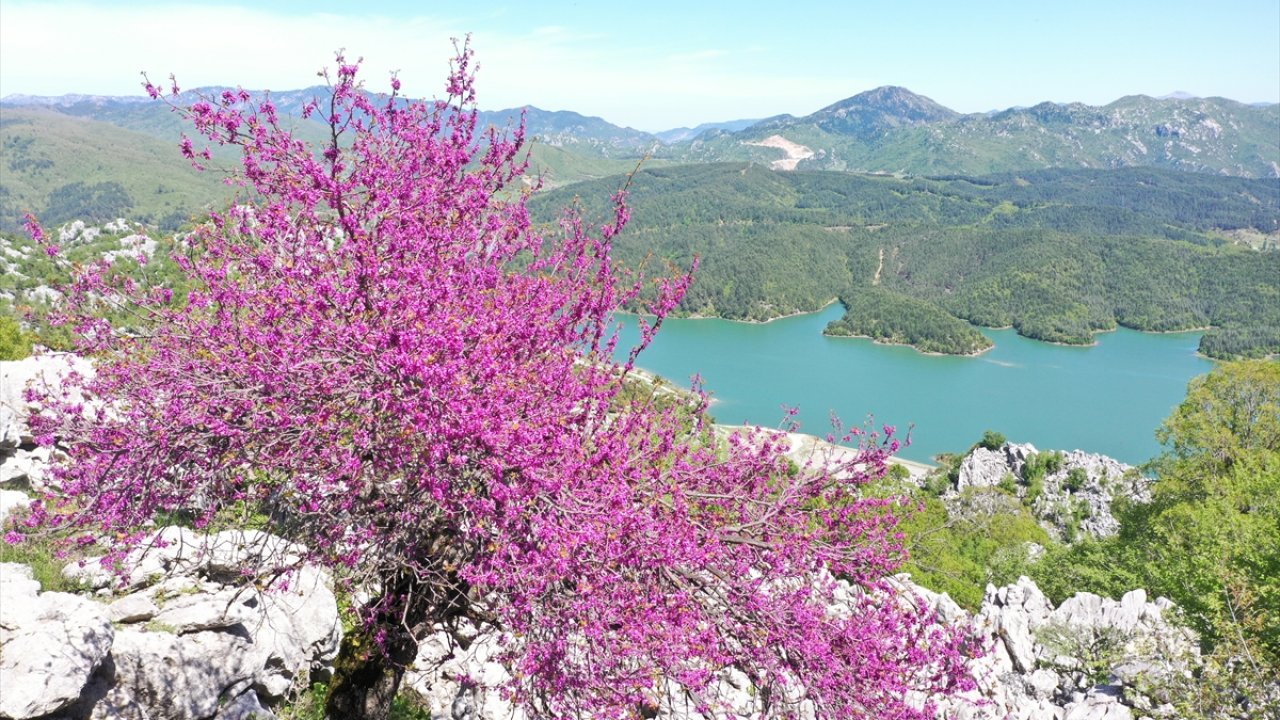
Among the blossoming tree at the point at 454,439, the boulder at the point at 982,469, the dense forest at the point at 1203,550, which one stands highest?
the blossoming tree at the point at 454,439

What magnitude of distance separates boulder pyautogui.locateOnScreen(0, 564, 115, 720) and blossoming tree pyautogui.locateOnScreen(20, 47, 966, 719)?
1466mm

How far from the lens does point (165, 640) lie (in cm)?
636

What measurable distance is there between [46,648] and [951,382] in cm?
12105

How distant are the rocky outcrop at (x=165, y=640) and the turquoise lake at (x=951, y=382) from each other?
66.8 metres

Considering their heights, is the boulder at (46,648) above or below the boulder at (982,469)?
above

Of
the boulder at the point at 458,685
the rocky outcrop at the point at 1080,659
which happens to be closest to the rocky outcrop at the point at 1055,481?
the rocky outcrop at the point at 1080,659

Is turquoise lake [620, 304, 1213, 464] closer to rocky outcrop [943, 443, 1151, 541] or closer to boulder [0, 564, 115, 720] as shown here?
rocky outcrop [943, 443, 1151, 541]

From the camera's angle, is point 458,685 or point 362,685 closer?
point 362,685

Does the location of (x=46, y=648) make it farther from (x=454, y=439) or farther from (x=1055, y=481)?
(x=1055, y=481)

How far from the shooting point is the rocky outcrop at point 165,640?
5.14 meters

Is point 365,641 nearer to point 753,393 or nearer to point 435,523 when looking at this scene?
point 435,523

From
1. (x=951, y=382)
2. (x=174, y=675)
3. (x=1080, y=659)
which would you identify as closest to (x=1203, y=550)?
(x=1080, y=659)

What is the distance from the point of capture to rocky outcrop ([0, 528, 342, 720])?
Answer: 16.9 feet

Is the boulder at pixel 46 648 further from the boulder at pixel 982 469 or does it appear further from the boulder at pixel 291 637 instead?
the boulder at pixel 982 469
